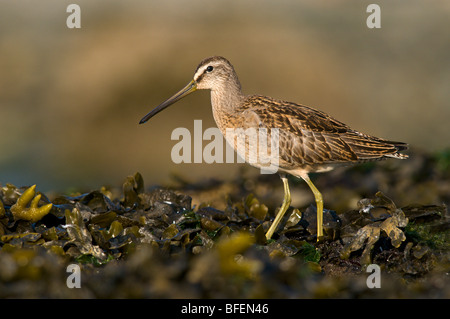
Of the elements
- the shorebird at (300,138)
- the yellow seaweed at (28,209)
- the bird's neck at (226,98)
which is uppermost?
the bird's neck at (226,98)

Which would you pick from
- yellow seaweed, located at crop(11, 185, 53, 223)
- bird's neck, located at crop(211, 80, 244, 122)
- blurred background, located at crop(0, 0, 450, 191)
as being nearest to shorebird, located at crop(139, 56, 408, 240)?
bird's neck, located at crop(211, 80, 244, 122)

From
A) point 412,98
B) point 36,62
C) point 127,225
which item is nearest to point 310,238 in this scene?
point 127,225

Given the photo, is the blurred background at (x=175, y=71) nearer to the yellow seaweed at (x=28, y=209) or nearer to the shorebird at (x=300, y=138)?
the shorebird at (x=300, y=138)

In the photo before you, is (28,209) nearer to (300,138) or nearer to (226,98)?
(226,98)

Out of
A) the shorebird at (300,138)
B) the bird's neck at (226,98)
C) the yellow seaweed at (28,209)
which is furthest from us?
the bird's neck at (226,98)

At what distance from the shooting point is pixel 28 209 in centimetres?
465

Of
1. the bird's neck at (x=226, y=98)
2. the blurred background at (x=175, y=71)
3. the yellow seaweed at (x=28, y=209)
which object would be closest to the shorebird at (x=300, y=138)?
the bird's neck at (x=226, y=98)

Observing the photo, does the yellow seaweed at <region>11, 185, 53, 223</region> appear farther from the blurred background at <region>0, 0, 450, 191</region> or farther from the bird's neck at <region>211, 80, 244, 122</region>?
the blurred background at <region>0, 0, 450, 191</region>

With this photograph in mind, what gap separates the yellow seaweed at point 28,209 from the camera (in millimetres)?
4629

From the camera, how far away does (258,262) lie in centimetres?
355

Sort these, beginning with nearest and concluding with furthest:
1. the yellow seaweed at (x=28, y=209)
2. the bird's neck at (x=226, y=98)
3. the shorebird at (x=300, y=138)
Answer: the yellow seaweed at (x=28, y=209) < the shorebird at (x=300, y=138) < the bird's neck at (x=226, y=98)

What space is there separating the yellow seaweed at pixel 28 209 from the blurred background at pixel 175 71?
680 centimetres

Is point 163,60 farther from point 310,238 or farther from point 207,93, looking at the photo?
point 310,238

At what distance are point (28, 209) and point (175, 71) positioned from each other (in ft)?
28.1
